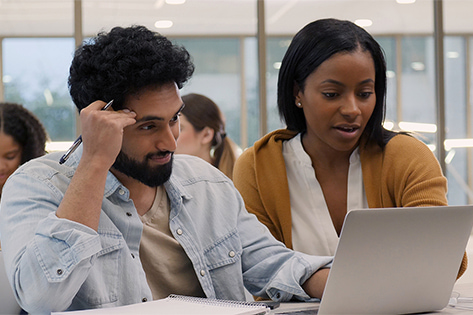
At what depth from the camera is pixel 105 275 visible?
1.25 m

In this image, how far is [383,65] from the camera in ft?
6.14

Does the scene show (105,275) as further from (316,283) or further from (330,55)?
(330,55)

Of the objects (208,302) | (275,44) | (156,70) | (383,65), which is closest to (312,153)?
(383,65)

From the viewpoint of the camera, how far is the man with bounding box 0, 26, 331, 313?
1.13 meters

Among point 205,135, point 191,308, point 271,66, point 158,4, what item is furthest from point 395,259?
point 158,4

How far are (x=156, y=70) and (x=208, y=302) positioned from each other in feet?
1.76

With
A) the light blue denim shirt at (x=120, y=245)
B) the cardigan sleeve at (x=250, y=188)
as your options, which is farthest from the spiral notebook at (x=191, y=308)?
the cardigan sleeve at (x=250, y=188)

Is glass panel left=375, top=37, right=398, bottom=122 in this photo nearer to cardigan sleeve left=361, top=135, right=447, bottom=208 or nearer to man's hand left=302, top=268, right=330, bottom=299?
cardigan sleeve left=361, top=135, right=447, bottom=208

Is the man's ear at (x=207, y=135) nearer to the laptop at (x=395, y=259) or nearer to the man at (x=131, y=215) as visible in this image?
the man at (x=131, y=215)

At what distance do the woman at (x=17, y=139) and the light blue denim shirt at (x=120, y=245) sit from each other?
52.9 inches

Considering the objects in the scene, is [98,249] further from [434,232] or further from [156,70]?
[434,232]

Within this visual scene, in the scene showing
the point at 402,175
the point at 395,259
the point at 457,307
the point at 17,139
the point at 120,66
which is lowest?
the point at 457,307

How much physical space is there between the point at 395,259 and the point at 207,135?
8.66 feet

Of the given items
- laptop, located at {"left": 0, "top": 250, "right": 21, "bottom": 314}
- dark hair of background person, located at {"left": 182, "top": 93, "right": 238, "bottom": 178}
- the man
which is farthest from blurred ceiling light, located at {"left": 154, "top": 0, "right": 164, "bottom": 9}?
laptop, located at {"left": 0, "top": 250, "right": 21, "bottom": 314}
